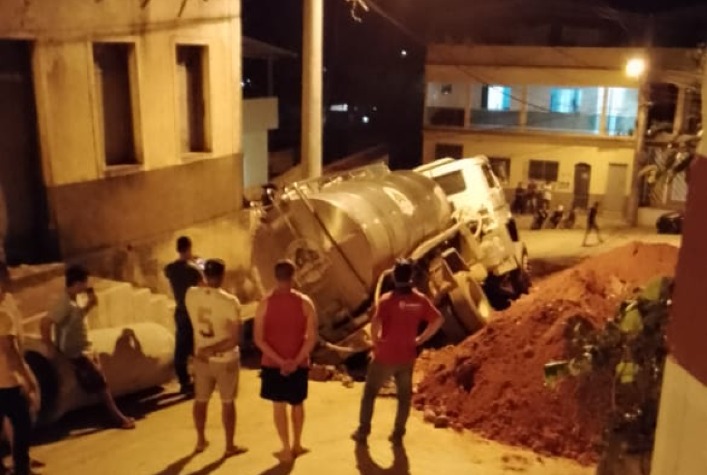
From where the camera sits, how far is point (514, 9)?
32.4m

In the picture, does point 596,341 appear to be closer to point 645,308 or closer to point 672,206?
point 645,308

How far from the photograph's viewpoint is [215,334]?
6688 mm

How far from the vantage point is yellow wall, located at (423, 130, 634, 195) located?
2919cm

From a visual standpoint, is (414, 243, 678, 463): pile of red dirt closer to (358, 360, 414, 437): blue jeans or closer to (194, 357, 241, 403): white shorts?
(358, 360, 414, 437): blue jeans

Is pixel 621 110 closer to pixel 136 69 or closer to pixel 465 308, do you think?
pixel 465 308

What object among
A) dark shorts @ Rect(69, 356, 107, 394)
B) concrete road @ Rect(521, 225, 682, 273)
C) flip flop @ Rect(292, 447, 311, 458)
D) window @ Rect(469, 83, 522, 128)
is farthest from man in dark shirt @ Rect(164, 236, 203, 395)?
window @ Rect(469, 83, 522, 128)

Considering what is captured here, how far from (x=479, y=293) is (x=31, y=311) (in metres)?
6.64

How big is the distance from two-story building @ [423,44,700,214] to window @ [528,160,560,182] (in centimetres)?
4

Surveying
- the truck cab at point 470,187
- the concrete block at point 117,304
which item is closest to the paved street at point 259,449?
the concrete block at point 117,304

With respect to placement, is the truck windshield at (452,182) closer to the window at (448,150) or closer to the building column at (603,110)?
the building column at (603,110)

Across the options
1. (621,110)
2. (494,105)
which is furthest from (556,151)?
(494,105)

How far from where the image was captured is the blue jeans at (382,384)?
7180 mm

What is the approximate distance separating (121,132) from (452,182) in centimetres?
600

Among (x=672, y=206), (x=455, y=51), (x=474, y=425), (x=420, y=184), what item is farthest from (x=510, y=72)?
(x=474, y=425)
